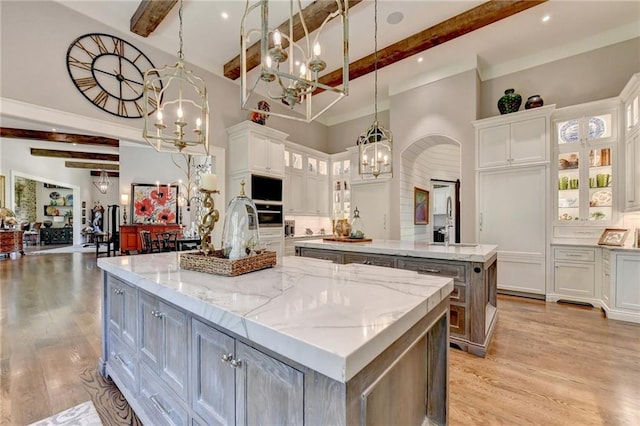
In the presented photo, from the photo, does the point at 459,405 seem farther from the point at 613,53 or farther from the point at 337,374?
the point at 613,53

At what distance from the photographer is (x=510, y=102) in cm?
430

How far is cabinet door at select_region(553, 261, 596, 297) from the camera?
378 centimetres

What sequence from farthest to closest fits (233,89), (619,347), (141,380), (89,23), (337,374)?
(233,89) < (89,23) < (619,347) < (141,380) < (337,374)

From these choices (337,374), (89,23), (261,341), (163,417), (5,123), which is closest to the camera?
(337,374)

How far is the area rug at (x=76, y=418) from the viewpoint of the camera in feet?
5.26

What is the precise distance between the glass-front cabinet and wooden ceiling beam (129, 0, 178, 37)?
5623mm

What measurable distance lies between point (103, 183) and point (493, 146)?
14.3 metres

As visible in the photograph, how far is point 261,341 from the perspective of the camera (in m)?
0.77

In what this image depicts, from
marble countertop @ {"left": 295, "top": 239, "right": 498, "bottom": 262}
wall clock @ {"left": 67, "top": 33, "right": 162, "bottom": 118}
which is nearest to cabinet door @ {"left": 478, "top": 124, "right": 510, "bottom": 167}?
marble countertop @ {"left": 295, "top": 239, "right": 498, "bottom": 262}

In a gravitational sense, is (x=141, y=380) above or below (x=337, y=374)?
below

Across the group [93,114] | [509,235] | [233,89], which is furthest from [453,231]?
[93,114]

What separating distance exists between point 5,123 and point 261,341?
31.9 feet

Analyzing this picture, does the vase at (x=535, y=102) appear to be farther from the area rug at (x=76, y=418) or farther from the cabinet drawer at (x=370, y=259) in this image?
the area rug at (x=76, y=418)

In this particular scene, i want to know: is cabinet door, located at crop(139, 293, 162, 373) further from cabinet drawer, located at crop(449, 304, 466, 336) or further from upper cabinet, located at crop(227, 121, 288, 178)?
upper cabinet, located at crop(227, 121, 288, 178)
